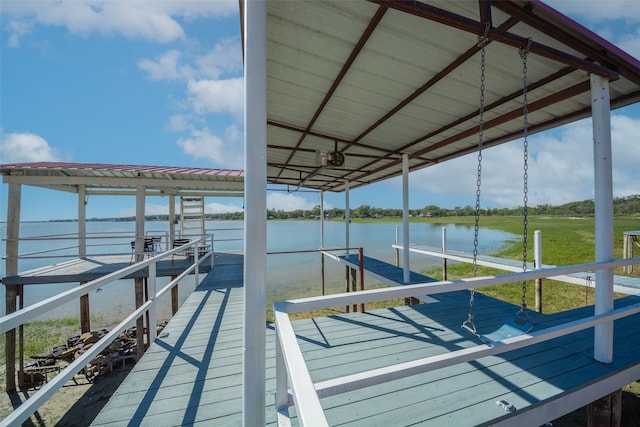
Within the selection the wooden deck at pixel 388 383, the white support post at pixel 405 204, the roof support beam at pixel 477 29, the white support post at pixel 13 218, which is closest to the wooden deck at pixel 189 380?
the wooden deck at pixel 388 383

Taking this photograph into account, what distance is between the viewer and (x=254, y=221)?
50.0 inches

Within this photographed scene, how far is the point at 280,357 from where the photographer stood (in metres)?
1.16

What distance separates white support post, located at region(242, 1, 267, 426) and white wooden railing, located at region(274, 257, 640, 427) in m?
0.13

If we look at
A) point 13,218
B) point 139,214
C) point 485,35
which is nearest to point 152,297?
point 485,35

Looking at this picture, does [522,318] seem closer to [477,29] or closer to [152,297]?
[477,29]

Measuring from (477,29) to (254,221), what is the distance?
1.85m

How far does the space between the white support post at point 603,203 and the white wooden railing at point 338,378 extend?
2.31 feet

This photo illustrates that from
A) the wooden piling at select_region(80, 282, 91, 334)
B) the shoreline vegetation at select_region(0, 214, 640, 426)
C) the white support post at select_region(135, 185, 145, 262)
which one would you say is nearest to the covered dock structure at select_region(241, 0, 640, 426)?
the shoreline vegetation at select_region(0, 214, 640, 426)

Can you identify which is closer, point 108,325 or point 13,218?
point 13,218

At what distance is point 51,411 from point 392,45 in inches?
391

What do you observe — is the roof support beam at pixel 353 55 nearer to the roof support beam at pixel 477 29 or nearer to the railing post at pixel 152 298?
the roof support beam at pixel 477 29

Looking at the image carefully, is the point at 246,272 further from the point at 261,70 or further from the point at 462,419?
the point at 462,419

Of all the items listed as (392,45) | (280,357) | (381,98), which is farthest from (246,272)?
(381,98)

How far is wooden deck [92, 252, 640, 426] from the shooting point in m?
1.73
